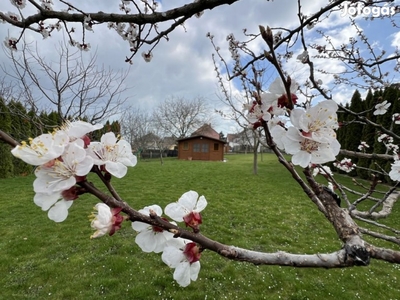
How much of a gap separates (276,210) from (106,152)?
6.12 meters

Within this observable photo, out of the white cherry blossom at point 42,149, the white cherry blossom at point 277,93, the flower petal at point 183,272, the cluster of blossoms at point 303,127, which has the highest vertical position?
the white cherry blossom at point 277,93

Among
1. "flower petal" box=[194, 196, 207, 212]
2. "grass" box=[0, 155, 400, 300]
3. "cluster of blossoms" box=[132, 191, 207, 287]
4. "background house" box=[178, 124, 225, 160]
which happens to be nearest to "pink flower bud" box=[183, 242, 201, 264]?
"cluster of blossoms" box=[132, 191, 207, 287]

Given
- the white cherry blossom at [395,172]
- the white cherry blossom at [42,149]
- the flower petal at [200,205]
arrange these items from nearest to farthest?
the white cherry blossom at [42,149]
the flower petal at [200,205]
the white cherry blossom at [395,172]

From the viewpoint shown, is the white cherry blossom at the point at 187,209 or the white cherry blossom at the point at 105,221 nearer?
the white cherry blossom at the point at 105,221

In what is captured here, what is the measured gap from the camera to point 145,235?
2.36 ft

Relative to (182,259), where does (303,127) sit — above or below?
above

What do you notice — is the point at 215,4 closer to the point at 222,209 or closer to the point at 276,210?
the point at 222,209

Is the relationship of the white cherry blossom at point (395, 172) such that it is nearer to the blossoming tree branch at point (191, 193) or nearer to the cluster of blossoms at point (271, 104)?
the blossoming tree branch at point (191, 193)

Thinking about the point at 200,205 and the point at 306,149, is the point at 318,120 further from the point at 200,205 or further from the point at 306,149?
the point at 200,205

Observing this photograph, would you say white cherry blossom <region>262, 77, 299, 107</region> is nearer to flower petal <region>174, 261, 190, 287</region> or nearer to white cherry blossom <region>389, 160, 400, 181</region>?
flower petal <region>174, 261, 190, 287</region>

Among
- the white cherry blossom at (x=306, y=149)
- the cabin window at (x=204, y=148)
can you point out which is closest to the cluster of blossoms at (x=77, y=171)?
the white cherry blossom at (x=306, y=149)

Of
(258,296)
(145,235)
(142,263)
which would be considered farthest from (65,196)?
(142,263)

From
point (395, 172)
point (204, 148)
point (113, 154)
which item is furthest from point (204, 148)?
point (113, 154)

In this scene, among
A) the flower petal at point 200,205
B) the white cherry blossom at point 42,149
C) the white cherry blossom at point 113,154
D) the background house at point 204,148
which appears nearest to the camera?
the white cherry blossom at point 42,149
